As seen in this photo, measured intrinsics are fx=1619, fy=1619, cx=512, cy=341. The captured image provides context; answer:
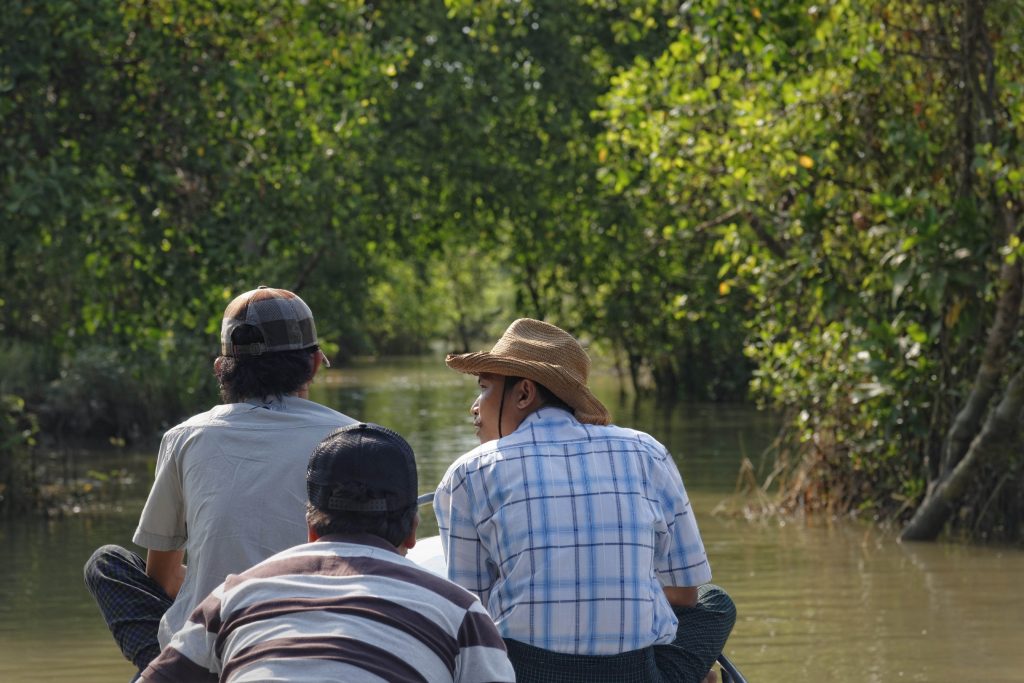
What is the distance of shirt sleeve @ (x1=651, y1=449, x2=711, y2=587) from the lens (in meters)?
4.04

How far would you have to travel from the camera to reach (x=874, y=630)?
Answer: 8.99 m

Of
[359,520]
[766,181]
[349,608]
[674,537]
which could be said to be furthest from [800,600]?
[349,608]

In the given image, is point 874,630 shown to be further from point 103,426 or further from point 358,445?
point 103,426

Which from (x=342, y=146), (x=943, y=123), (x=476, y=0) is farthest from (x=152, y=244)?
(x=342, y=146)

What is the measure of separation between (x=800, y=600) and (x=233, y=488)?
667cm

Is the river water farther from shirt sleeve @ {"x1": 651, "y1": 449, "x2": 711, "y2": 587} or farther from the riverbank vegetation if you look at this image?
shirt sleeve @ {"x1": 651, "y1": 449, "x2": 711, "y2": 587}

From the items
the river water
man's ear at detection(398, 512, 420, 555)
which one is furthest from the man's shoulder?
the river water

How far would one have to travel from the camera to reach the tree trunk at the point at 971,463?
1073 cm

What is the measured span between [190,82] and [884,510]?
20.7 ft

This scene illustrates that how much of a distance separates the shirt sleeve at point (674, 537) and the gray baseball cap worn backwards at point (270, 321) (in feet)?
3.07

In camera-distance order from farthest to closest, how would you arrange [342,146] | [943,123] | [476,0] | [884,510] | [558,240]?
[558,240], [342,146], [476,0], [884,510], [943,123]

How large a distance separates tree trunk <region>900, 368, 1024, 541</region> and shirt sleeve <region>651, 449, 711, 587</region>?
7.13 meters

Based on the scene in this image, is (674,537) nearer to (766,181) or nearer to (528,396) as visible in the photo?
(528,396)

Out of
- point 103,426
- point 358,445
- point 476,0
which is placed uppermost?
point 476,0
